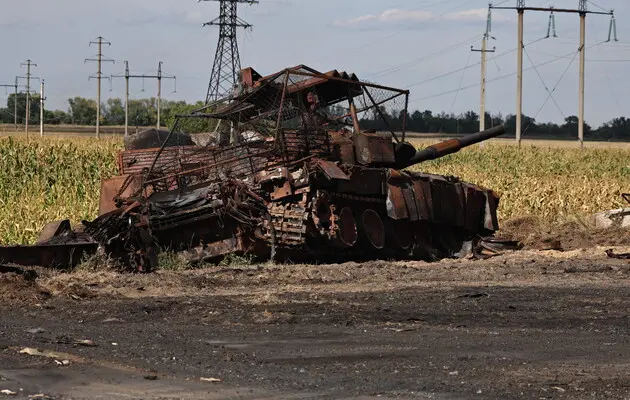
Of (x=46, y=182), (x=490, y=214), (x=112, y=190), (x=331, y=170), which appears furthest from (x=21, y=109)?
(x=331, y=170)

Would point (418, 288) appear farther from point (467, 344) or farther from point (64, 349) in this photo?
point (64, 349)

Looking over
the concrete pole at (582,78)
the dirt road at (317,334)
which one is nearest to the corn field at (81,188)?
the dirt road at (317,334)

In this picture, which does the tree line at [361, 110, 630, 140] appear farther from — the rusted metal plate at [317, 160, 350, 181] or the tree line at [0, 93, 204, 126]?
the rusted metal plate at [317, 160, 350, 181]

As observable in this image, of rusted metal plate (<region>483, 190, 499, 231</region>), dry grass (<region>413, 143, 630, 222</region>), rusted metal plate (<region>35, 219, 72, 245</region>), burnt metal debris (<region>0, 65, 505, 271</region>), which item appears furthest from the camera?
dry grass (<region>413, 143, 630, 222</region>)

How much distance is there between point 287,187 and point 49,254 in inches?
119

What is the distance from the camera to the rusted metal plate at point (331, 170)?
48.4ft

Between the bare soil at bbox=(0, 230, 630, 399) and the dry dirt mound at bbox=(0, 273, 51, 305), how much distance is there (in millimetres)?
19

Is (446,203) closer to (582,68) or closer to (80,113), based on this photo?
(582,68)

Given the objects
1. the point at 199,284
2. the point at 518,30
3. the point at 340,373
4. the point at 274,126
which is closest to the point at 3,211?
the point at 274,126

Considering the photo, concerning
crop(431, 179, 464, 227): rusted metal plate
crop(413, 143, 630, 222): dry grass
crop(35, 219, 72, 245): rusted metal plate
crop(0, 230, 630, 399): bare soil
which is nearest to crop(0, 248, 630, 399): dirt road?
crop(0, 230, 630, 399): bare soil

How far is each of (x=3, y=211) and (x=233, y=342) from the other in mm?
11897

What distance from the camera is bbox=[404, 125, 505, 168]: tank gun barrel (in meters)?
18.6

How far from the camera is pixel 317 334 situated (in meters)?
8.84

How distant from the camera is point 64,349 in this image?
765 centimetres
